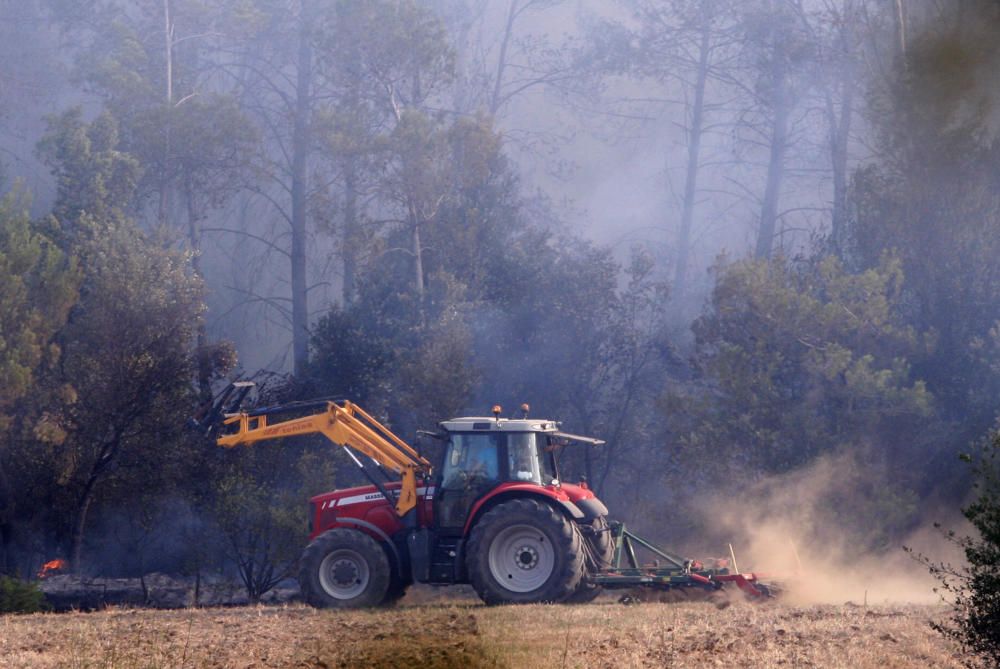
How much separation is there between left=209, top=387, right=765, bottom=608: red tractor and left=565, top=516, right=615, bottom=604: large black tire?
17 millimetres

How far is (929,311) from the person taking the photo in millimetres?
21344

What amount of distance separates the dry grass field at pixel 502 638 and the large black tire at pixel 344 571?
620 mm

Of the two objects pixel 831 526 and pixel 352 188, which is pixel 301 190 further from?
pixel 831 526

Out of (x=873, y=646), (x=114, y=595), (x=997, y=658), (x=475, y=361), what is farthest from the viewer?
(x=475, y=361)

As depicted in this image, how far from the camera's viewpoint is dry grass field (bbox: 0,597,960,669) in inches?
368

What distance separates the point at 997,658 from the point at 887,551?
12.1 metres

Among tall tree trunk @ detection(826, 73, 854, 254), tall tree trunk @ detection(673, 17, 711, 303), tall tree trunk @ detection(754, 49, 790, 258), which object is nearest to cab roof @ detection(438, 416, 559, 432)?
tall tree trunk @ detection(826, 73, 854, 254)

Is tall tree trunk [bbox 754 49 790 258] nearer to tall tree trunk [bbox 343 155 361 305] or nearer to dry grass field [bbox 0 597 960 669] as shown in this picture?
tall tree trunk [bbox 343 155 361 305]

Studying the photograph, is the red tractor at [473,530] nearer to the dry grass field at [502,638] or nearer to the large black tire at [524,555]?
the large black tire at [524,555]

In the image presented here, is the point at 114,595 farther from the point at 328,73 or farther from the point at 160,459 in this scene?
the point at 328,73

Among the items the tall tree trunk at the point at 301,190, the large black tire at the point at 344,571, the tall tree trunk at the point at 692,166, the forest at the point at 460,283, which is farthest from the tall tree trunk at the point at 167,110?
the large black tire at the point at 344,571

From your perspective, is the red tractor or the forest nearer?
the red tractor

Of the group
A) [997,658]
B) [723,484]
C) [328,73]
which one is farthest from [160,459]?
[997,658]

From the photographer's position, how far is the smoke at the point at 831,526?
60.4 feet
